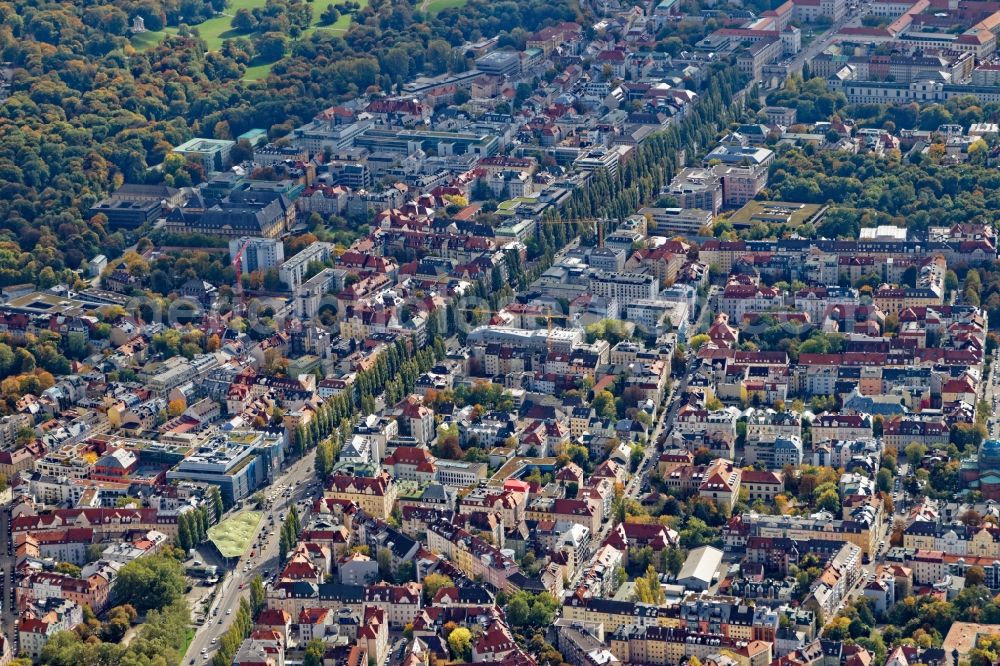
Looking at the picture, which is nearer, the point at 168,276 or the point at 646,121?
the point at 168,276

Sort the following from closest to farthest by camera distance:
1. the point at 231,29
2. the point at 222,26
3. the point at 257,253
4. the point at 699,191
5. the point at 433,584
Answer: the point at 433,584 < the point at 257,253 < the point at 699,191 < the point at 231,29 < the point at 222,26

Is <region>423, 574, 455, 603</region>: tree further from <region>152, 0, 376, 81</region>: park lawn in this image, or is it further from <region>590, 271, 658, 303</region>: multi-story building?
<region>152, 0, 376, 81</region>: park lawn

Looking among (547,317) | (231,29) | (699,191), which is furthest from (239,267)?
(231,29)

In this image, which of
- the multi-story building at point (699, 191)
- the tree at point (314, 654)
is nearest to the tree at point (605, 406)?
the tree at point (314, 654)

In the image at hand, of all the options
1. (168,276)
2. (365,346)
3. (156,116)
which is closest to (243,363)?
(365,346)

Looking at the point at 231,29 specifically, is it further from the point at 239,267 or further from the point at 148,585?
the point at 148,585

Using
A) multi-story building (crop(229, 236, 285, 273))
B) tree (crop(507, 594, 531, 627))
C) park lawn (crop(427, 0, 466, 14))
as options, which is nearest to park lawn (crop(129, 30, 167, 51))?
park lawn (crop(427, 0, 466, 14))

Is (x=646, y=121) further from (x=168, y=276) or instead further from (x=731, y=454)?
(x=731, y=454)

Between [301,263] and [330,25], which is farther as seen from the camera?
[330,25]
